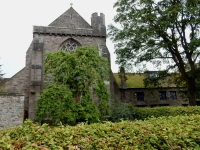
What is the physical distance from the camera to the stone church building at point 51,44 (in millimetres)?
19922

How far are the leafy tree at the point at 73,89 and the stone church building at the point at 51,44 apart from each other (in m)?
3.24

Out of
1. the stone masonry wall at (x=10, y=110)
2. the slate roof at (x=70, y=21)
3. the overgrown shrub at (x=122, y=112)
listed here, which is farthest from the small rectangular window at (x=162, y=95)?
the stone masonry wall at (x=10, y=110)

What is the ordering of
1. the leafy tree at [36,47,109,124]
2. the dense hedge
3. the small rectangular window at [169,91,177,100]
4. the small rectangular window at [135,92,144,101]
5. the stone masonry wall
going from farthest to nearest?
the small rectangular window at [169,91,177,100] → the small rectangular window at [135,92,144,101] → the dense hedge → the leafy tree at [36,47,109,124] → the stone masonry wall

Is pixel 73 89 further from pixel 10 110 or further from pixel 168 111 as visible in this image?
pixel 168 111

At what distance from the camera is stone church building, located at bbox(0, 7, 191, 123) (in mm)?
19922

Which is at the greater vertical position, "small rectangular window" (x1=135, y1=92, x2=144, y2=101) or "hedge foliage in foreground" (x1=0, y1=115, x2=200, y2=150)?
"small rectangular window" (x1=135, y1=92, x2=144, y2=101)

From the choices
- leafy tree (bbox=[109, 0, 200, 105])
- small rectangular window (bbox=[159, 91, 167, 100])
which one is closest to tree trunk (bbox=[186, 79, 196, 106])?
leafy tree (bbox=[109, 0, 200, 105])

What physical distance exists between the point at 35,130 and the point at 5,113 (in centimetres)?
1131

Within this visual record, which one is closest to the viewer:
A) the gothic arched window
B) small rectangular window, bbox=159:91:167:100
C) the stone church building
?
the stone church building

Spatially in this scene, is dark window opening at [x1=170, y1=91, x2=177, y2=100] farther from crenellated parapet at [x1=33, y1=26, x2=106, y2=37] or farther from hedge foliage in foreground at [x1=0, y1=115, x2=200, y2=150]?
hedge foliage in foreground at [x1=0, y1=115, x2=200, y2=150]

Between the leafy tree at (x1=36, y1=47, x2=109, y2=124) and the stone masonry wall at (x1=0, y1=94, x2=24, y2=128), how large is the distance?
1.56 metres

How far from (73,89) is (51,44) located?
869cm

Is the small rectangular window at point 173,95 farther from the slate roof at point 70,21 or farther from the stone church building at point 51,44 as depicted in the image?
the slate roof at point 70,21

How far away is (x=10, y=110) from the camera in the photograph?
46.0 ft
